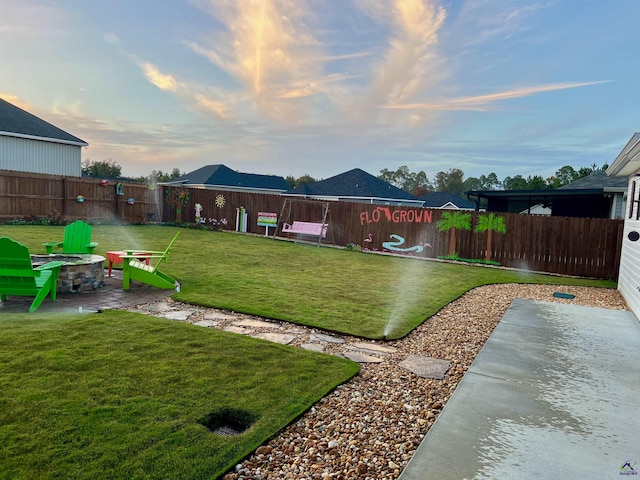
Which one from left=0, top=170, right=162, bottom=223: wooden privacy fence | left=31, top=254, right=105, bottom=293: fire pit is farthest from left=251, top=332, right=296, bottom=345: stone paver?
left=0, top=170, right=162, bottom=223: wooden privacy fence

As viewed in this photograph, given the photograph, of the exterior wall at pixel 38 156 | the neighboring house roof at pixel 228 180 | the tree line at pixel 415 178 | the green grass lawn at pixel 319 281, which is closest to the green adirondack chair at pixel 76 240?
the green grass lawn at pixel 319 281

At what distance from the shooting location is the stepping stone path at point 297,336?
4.07m

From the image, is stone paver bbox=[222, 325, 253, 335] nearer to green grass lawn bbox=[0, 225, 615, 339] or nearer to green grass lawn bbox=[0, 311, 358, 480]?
green grass lawn bbox=[0, 311, 358, 480]

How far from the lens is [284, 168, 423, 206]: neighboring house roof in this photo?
2950cm

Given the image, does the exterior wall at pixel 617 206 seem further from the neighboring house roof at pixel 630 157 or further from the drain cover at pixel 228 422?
the drain cover at pixel 228 422

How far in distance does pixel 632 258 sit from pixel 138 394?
8.40 m

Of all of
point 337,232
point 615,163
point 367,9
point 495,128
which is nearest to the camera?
point 615,163

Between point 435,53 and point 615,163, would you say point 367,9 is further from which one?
point 615,163

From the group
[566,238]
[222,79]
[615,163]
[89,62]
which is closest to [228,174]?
[222,79]

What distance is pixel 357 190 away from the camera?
29.8m

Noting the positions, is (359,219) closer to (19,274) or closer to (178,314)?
(178,314)

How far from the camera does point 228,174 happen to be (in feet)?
112

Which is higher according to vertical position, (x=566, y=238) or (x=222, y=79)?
(x=222, y=79)

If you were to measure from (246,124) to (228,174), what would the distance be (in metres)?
7.98
